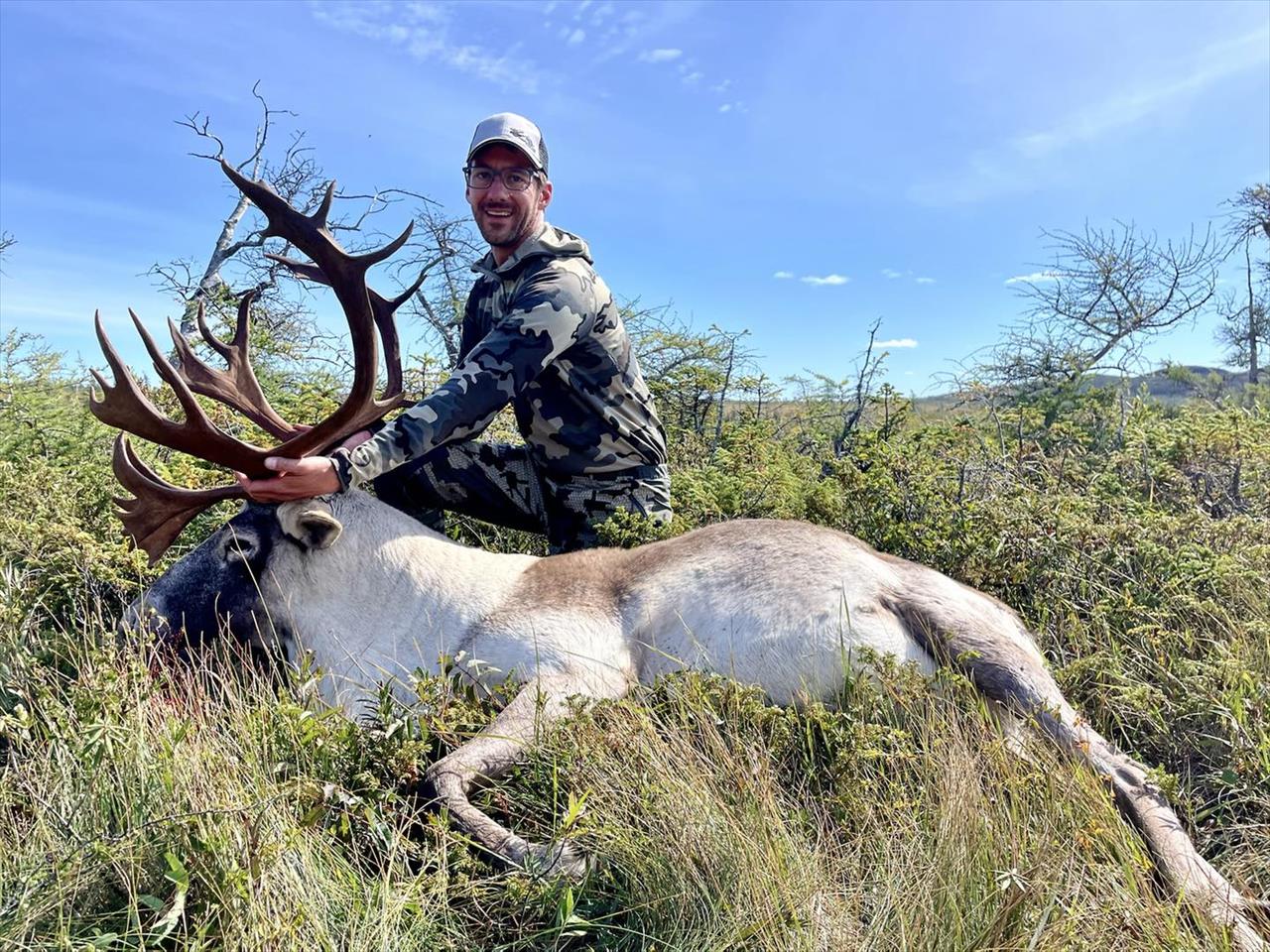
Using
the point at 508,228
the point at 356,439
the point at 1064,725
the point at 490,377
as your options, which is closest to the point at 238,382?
the point at 356,439

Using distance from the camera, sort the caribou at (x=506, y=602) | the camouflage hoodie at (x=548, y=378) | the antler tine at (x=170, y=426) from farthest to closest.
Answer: the camouflage hoodie at (x=548, y=378) < the antler tine at (x=170, y=426) < the caribou at (x=506, y=602)

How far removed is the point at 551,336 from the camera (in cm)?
434

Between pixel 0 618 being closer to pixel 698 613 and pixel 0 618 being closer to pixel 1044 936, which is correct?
pixel 698 613

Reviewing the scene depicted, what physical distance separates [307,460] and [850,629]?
7.94 feet

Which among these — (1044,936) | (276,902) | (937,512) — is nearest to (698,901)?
(1044,936)

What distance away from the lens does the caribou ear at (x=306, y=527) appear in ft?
Result: 12.8

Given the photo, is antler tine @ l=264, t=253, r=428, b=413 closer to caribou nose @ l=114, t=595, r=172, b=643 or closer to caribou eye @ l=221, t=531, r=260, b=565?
caribou eye @ l=221, t=531, r=260, b=565

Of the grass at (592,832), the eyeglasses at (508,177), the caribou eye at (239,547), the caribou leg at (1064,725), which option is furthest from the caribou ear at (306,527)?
the caribou leg at (1064,725)

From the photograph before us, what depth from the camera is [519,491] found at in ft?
16.9

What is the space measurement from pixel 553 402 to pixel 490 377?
0.79 metres

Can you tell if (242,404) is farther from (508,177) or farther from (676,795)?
(676,795)

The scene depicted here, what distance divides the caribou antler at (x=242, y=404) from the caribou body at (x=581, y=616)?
1.01 feet

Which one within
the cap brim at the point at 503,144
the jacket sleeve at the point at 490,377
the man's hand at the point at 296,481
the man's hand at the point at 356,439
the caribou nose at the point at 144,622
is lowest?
the caribou nose at the point at 144,622

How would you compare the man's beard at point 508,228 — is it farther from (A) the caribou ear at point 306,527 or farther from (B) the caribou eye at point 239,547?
(B) the caribou eye at point 239,547
